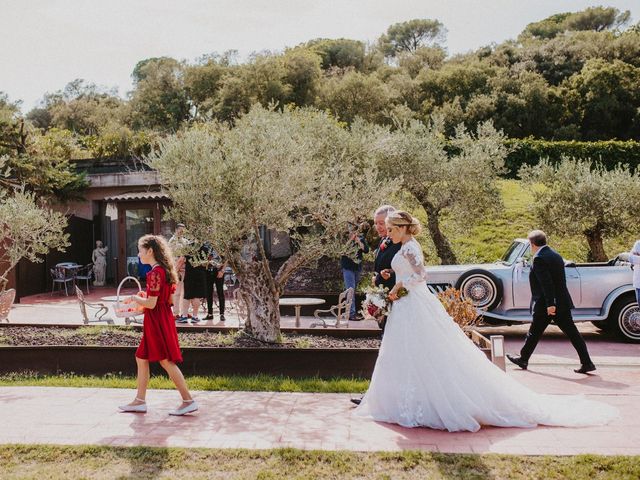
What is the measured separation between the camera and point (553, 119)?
40000mm

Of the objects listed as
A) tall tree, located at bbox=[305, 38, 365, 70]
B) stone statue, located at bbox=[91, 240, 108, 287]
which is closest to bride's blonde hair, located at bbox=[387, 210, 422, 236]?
stone statue, located at bbox=[91, 240, 108, 287]

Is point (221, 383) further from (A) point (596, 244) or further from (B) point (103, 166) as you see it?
(B) point (103, 166)

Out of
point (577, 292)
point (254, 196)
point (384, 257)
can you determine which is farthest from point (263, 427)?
point (577, 292)

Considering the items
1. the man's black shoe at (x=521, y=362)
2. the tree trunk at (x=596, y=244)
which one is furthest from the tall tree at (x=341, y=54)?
the man's black shoe at (x=521, y=362)

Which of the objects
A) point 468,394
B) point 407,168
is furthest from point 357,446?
point 407,168

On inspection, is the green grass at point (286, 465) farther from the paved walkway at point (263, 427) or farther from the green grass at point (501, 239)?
the green grass at point (501, 239)

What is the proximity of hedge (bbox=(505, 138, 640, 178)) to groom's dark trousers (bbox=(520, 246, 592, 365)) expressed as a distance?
20430mm

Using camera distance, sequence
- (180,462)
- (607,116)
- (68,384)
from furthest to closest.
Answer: (607,116), (68,384), (180,462)

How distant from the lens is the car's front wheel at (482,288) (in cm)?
1047

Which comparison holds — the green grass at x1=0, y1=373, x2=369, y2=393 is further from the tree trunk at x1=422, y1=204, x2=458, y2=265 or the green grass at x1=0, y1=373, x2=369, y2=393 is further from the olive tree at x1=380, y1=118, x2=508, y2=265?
the tree trunk at x1=422, y1=204, x2=458, y2=265

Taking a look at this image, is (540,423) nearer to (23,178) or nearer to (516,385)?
(516,385)

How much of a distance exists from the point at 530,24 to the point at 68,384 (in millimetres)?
69398

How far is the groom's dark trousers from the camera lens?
7926 mm

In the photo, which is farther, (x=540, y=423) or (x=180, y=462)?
(x=540, y=423)
